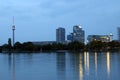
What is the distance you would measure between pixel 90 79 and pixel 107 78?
4.38 feet

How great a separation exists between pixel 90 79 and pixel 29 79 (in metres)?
4.63

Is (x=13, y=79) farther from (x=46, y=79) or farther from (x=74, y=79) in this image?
(x=74, y=79)

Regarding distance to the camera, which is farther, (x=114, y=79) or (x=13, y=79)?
(x=13, y=79)

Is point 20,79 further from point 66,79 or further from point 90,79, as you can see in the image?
point 90,79

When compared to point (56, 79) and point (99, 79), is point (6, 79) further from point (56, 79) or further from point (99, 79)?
point (99, 79)

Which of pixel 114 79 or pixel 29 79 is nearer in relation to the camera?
pixel 114 79

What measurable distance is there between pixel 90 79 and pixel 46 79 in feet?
11.2

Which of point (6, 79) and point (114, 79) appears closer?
point (114, 79)

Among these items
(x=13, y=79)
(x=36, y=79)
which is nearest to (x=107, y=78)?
(x=36, y=79)

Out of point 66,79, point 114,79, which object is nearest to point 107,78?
point 114,79

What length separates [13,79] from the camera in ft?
90.8

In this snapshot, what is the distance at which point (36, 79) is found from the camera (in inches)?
1069

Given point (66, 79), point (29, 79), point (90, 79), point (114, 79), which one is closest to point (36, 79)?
point (29, 79)

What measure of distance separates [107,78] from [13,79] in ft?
23.1
